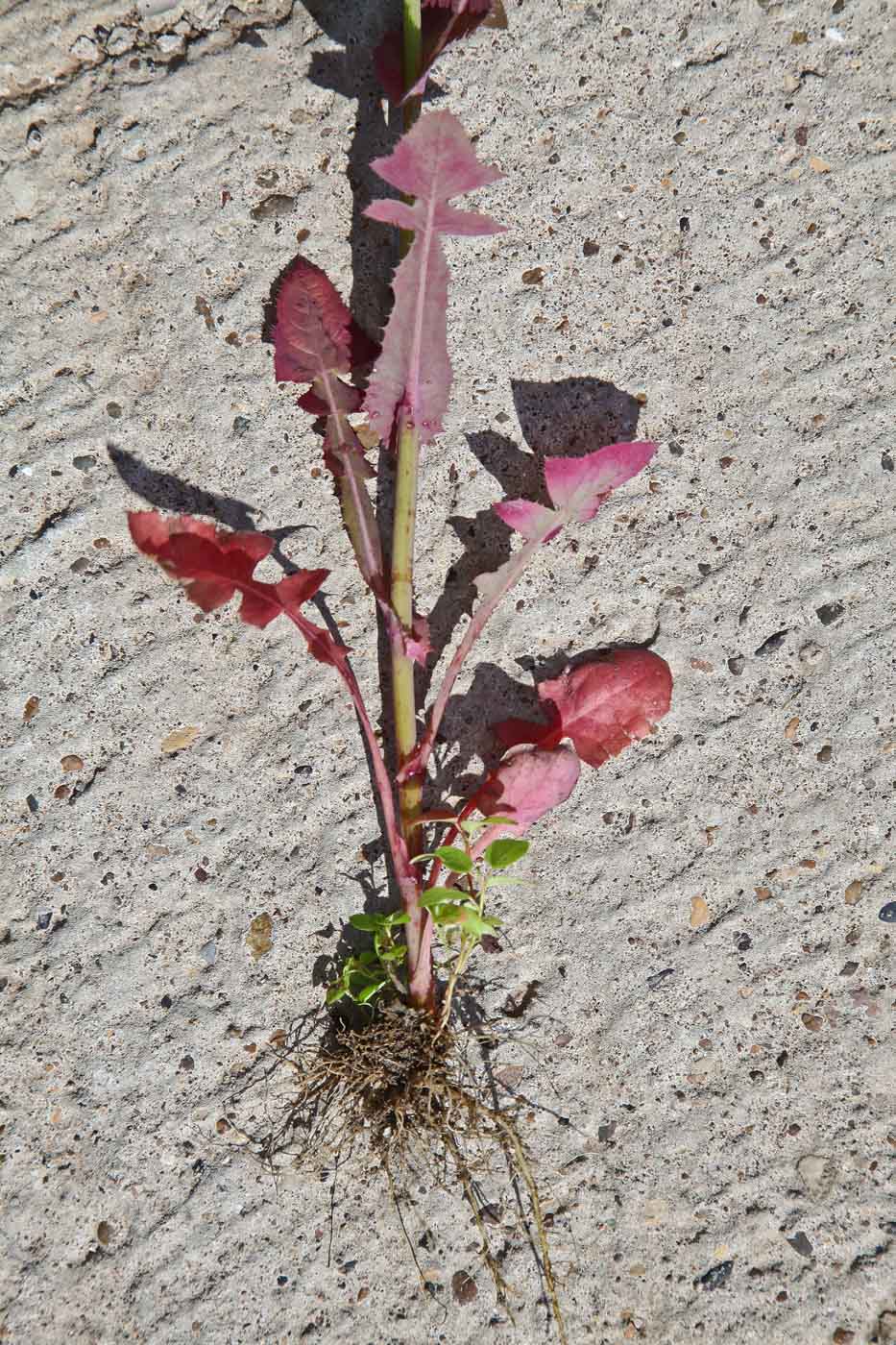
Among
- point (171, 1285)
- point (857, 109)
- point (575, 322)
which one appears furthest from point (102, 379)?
point (171, 1285)

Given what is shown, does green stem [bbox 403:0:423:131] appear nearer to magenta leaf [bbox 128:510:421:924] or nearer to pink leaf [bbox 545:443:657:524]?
pink leaf [bbox 545:443:657:524]

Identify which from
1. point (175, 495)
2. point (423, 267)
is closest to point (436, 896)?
point (175, 495)

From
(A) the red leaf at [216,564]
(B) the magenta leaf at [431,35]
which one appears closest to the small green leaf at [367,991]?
(A) the red leaf at [216,564]

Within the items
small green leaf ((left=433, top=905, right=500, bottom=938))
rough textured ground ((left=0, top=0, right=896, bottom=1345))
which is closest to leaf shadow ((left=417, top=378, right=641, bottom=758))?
rough textured ground ((left=0, top=0, right=896, bottom=1345))

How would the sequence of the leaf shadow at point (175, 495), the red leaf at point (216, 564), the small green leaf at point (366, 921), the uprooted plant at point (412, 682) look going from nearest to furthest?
the red leaf at point (216, 564) < the uprooted plant at point (412, 682) < the small green leaf at point (366, 921) < the leaf shadow at point (175, 495)

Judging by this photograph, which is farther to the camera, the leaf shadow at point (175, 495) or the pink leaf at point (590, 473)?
the leaf shadow at point (175, 495)

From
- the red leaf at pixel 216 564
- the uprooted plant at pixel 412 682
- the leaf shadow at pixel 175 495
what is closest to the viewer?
the red leaf at pixel 216 564

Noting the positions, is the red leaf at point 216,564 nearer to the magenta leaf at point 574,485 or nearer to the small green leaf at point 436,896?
the magenta leaf at point 574,485

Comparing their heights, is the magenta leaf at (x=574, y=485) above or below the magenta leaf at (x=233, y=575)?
below
